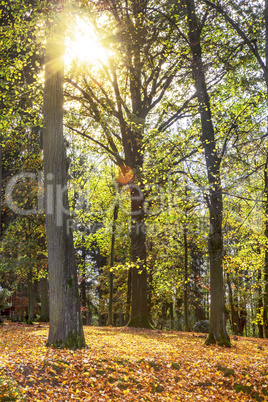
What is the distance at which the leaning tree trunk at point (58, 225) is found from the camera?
7.75 meters

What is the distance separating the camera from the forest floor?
5.64 meters

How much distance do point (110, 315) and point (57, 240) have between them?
12648 mm

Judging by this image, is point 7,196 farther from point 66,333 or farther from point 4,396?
point 4,396

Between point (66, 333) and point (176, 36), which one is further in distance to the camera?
point (176, 36)

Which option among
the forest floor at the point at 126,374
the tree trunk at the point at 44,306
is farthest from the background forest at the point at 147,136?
the forest floor at the point at 126,374

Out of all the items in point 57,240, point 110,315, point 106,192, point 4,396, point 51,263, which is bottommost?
point 110,315

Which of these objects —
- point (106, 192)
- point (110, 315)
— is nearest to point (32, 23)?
point (106, 192)

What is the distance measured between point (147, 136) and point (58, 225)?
14.7 ft

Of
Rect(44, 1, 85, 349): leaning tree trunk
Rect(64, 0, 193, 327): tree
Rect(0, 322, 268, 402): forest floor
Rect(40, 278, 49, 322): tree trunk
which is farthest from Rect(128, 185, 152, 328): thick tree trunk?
Rect(44, 1, 85, 349): leaning tree trunk

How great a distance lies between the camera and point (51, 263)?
793 cm

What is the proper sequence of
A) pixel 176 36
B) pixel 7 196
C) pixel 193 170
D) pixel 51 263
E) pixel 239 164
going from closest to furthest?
pixel 239 164, pixel 51 263, pixel 193 170, pixel 176 36, pixel 7 196

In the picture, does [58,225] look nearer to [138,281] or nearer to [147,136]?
[147,136]

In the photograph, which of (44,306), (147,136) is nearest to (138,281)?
(44,306)

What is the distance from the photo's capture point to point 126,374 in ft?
22.8
